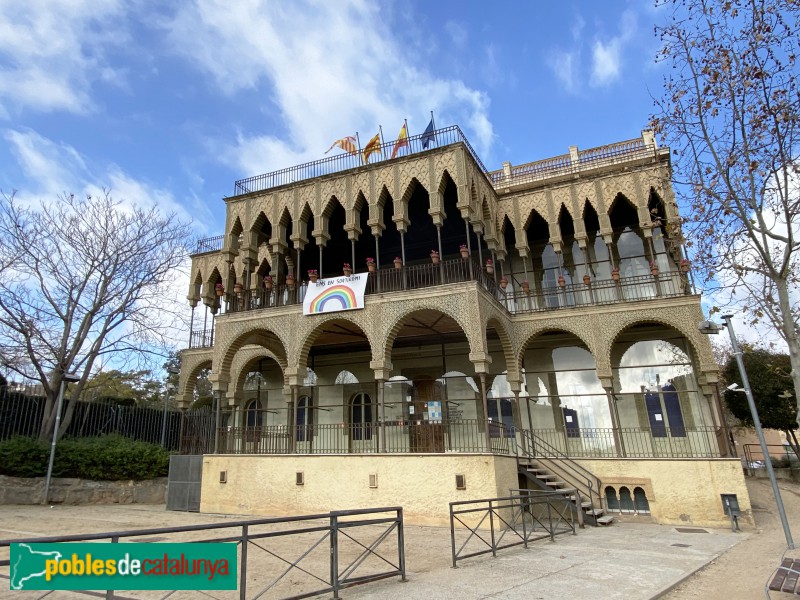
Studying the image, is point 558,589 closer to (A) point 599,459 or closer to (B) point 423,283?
(A) point 599,459

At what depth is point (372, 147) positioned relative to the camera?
688 inches

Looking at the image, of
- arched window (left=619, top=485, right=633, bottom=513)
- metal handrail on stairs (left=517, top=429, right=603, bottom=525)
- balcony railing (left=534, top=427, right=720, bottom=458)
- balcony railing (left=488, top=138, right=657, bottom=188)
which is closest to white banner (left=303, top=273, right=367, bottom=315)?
metal handrail on stairs (left=517, top=429, right=603, bottom=525)

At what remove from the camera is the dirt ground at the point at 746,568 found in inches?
252

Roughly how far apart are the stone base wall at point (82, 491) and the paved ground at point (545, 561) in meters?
1.99

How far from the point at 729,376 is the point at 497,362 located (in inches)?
450

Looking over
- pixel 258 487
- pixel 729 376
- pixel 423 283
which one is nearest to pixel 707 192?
pixel 423 283

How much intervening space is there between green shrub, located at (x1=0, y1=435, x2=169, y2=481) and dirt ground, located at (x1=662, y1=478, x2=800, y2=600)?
640 inches

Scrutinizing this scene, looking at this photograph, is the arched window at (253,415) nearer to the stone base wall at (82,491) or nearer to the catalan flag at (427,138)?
the stone base wall at (82,491)

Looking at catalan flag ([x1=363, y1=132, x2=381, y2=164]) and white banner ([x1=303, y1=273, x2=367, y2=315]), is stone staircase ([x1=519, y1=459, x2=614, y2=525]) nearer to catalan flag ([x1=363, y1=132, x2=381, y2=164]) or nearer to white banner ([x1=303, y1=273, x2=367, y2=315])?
white banner ([x1=303, y1=273, x2=367, y2=315])

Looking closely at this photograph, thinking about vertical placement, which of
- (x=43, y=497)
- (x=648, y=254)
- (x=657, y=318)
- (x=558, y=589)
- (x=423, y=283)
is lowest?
(x=558, y=589)

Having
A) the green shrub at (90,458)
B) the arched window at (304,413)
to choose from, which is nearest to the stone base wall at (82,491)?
the green shrub at (90,458)

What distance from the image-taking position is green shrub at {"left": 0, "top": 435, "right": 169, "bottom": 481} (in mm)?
15117

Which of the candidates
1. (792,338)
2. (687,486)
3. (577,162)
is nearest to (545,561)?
(792,338)

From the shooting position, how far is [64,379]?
1580 centimetres
